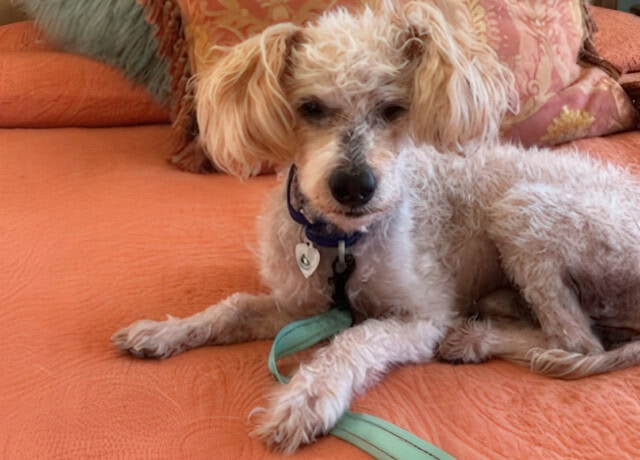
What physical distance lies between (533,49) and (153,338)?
1.47m

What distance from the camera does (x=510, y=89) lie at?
3.92ft

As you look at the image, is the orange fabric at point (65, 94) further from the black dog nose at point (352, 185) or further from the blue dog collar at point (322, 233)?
the black dog nose at point (352, 185)

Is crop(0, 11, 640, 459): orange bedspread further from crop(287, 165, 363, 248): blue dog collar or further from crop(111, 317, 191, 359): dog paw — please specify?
crop(287, 165, 363, 248): blue dog collar

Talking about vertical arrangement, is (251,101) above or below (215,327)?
above

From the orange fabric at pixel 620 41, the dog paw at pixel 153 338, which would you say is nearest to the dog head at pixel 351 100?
the dog paw at pixel 153 338

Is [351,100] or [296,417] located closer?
[296,417]

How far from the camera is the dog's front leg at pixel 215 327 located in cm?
114

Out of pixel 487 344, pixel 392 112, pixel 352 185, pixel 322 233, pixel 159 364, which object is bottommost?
pixel 159 364

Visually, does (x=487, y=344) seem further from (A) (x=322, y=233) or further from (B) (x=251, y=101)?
(B) (x=251, y=101)

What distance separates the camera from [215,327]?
1.20 metres

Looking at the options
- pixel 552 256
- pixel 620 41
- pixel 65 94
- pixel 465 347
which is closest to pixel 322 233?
pixel 465 347

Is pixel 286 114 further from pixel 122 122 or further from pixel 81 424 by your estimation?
pixel 122 122

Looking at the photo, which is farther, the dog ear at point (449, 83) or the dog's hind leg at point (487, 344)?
the dog's hind leg at point (487, 344)

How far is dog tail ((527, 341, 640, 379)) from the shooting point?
1.10m
